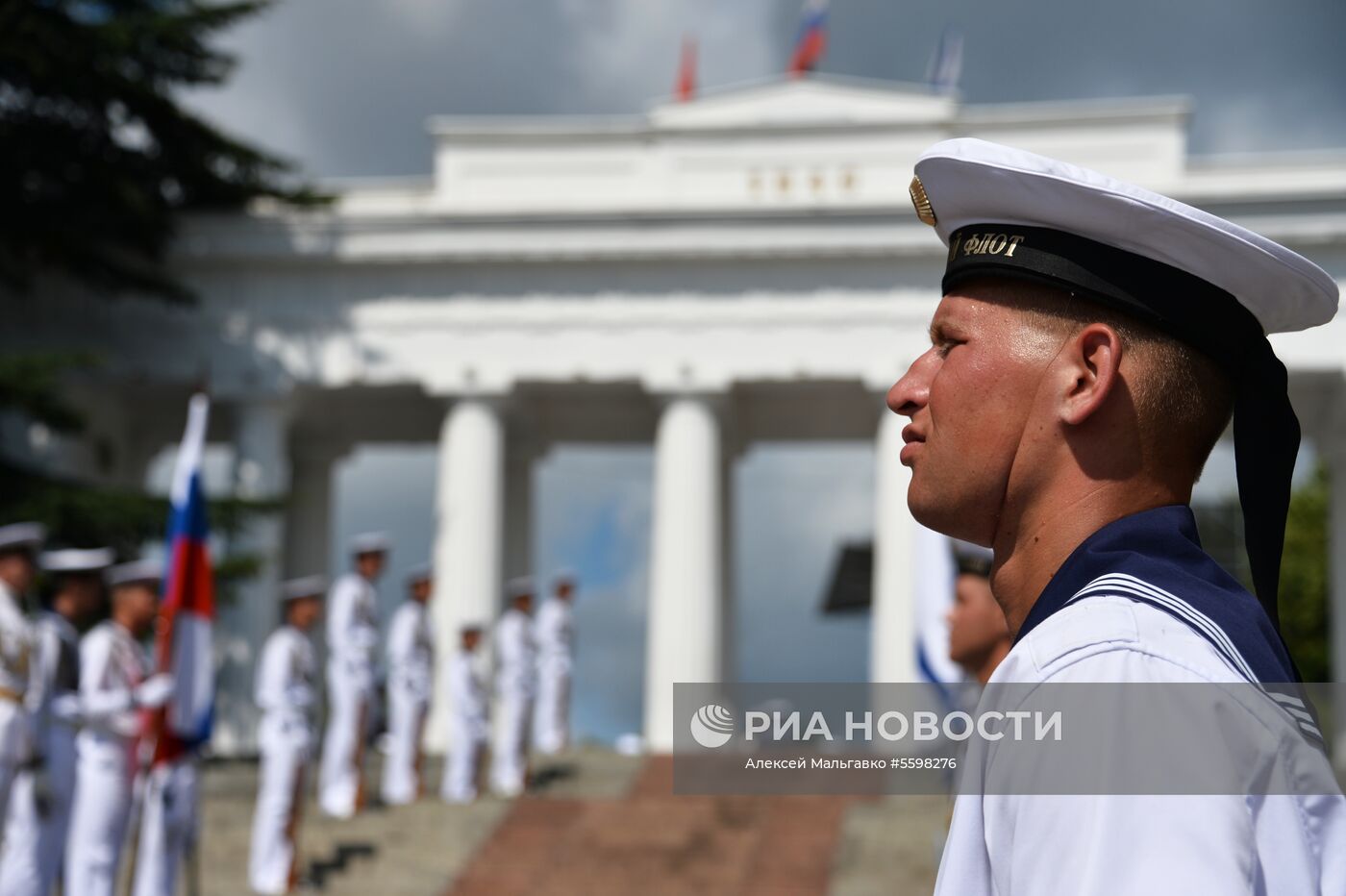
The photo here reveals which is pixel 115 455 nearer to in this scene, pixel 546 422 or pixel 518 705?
pixel 546 422

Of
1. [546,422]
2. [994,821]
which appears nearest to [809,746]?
[994,821]

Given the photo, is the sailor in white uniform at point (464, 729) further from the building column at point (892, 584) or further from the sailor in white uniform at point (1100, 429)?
the sailor in white uniform at point (1100, 429)

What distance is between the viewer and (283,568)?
129ft

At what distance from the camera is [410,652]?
847 inches

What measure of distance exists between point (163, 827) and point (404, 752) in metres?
8.29

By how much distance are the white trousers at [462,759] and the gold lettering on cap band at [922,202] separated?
20.7 m

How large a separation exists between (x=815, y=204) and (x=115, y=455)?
17072mm

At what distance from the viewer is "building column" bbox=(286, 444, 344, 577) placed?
40.3 metres

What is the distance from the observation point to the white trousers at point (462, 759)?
22.5 meters

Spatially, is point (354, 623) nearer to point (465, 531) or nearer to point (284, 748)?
point (284, 748)

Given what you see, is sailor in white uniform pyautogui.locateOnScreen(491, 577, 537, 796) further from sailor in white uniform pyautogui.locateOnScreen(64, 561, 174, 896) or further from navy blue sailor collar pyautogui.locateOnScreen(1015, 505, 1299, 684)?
navy blue sailor collar pyautogui.locateOnScreen(1015, 505, 1299, 684)

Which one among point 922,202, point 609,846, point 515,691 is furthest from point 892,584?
point 922,202

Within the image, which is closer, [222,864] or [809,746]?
[809,746]

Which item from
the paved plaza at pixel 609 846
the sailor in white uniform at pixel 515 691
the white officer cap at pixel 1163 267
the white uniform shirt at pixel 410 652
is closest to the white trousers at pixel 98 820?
the paved plaza at pixel 609 846
